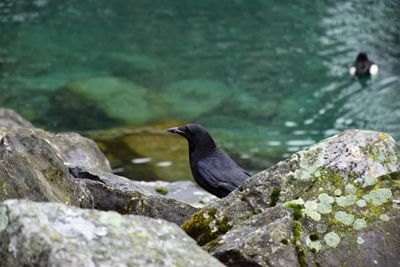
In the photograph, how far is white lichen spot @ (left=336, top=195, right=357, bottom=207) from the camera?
5613 millimetres

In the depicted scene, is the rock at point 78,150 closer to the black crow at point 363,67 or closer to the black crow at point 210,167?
the black crow at point 210,167

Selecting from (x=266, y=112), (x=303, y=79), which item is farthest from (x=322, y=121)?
(x=303, y=79)

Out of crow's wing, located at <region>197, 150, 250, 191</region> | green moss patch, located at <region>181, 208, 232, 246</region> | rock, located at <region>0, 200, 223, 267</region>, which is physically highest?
rock, located at <region>0, 200, 223, 267</region>

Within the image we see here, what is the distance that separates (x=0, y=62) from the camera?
2283 centimetres

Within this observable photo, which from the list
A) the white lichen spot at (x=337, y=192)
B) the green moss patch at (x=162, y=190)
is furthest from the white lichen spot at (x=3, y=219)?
the green moss patch at (x=162, y=190)

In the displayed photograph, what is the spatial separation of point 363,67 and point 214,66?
13.5ft

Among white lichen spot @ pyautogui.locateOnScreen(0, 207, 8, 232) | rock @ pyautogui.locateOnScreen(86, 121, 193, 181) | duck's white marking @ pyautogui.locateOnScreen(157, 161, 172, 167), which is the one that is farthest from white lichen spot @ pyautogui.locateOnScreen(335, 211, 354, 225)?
duck's white marking @ pyautogui.locateOnScreen(157, 161, 172, 167)

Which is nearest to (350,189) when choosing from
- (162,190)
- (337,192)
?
(337,192)

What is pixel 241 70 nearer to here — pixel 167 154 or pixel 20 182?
pixel 167 154

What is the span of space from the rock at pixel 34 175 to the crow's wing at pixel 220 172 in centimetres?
237

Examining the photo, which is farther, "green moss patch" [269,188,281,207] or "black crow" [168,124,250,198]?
"black crow" [168,124,250,198]

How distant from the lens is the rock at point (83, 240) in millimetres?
3939

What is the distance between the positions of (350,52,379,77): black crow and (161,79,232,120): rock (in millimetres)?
3239

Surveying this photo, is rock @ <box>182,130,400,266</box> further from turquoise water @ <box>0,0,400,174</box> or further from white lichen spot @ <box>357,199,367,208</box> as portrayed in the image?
turquoise water @ <box>0,0,400,174</box>
